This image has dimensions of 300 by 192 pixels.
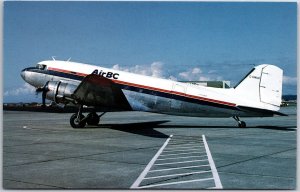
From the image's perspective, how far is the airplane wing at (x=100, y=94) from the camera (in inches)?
795

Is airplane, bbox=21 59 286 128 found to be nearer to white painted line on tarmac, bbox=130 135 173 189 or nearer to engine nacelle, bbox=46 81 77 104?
engine nacelle, bbox=46 81 77 104

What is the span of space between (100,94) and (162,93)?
370cm

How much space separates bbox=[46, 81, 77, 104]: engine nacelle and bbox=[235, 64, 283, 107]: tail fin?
9.86 m

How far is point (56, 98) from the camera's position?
21531mm

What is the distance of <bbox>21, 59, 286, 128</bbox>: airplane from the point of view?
69.3 ft

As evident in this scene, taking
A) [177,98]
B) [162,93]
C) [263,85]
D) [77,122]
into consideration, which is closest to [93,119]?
[77,122]

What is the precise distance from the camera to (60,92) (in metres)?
21.4

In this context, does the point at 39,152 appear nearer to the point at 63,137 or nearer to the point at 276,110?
the point at 63,137

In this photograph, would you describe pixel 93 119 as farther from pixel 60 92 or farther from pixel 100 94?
pixel 60 92

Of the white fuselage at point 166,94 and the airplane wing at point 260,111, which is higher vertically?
the white fuselage at point 166,94

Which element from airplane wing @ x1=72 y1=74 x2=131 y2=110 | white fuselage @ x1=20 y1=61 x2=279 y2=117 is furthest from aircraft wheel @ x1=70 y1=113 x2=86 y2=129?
white fuselage @ x1=20 y1=61 x2=279 y2=117

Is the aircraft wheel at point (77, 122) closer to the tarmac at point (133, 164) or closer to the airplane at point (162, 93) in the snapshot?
the airplane at point (162, 93)

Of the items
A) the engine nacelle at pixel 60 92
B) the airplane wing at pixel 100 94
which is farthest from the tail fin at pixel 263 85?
the engine nacelle at pixel 60 92

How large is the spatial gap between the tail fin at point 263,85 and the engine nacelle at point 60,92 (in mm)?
9863
